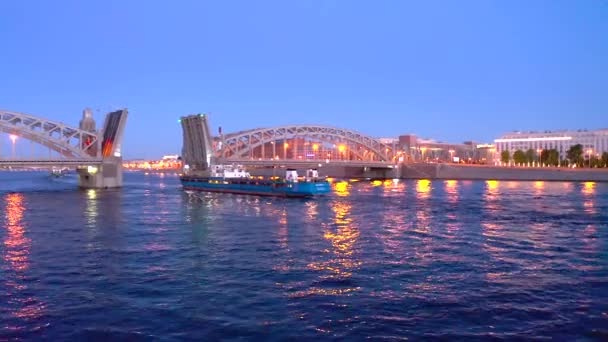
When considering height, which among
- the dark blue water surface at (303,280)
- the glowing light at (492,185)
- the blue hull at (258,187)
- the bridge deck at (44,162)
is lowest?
the dark blue water surface at (303,280)

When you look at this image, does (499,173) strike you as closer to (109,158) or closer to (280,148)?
(280,148)

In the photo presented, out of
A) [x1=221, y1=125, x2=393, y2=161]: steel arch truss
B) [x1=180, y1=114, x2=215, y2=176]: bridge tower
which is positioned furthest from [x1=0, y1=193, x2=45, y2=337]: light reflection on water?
[x1=221, y1=125, x2=393, y2=161]: steel arch truss

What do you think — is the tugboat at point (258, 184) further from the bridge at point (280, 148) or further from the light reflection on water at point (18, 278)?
the light reflection on water at point (18, 278)

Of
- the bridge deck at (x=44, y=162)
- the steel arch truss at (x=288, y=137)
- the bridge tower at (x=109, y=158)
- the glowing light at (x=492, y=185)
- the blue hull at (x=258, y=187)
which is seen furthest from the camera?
the steel arch truss at (x=288, y=137)

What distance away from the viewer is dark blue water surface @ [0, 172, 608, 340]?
13234mm

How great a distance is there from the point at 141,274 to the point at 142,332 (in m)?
6.67

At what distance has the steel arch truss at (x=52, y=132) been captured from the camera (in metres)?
79.7

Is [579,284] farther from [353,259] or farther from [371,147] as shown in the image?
[371,147]

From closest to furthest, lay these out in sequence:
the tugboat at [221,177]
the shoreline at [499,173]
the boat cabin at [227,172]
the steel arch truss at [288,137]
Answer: the tugboat at [221,177], the boat cabin at [227,172], the shoreline at [499,173], the steel arch truss at [288,137]

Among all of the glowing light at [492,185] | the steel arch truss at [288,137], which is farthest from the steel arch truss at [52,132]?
the glowing light at [492,185]

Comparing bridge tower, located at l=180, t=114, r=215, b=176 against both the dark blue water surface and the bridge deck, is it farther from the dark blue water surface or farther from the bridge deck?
the dark blue water surface

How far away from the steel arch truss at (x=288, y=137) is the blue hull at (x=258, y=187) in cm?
→ 3440

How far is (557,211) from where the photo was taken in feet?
143

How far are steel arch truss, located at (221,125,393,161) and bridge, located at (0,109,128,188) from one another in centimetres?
3110
